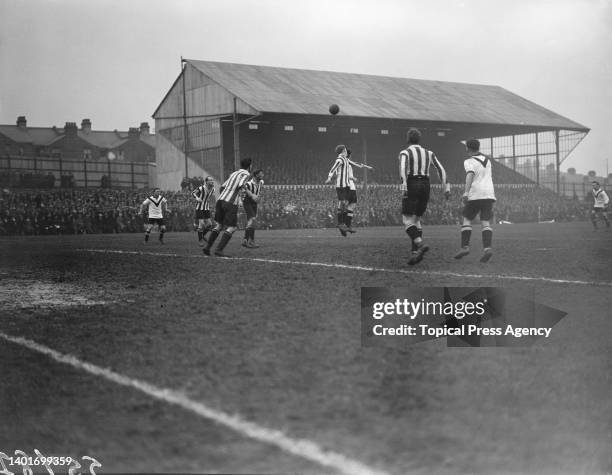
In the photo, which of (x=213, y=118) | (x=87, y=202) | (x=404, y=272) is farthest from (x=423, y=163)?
(x=213, y=118)

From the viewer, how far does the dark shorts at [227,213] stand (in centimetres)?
1379

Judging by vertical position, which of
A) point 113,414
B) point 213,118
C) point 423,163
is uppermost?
point 213,118

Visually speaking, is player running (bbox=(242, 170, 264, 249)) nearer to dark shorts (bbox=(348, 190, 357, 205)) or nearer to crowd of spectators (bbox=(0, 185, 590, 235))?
dark shorts (bbox=(348, 190, 357, 205))

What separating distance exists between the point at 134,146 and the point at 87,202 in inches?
2004

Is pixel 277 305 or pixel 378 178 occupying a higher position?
pixel 378 178

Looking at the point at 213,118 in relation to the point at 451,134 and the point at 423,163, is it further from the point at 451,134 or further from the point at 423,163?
the point at 423,163

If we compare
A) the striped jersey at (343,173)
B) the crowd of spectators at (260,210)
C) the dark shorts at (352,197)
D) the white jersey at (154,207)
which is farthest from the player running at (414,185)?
the crowd of spectators at (260,210)

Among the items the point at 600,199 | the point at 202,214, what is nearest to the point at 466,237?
the point at 202,214

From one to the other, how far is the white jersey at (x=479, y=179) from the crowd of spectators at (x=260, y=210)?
22269 mm

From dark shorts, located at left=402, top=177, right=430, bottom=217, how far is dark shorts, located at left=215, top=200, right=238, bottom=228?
3429 mm

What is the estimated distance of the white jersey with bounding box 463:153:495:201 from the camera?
1205 centimetres

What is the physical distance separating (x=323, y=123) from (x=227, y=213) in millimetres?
29121

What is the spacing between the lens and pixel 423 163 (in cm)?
1174

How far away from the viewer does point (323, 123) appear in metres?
42.3
